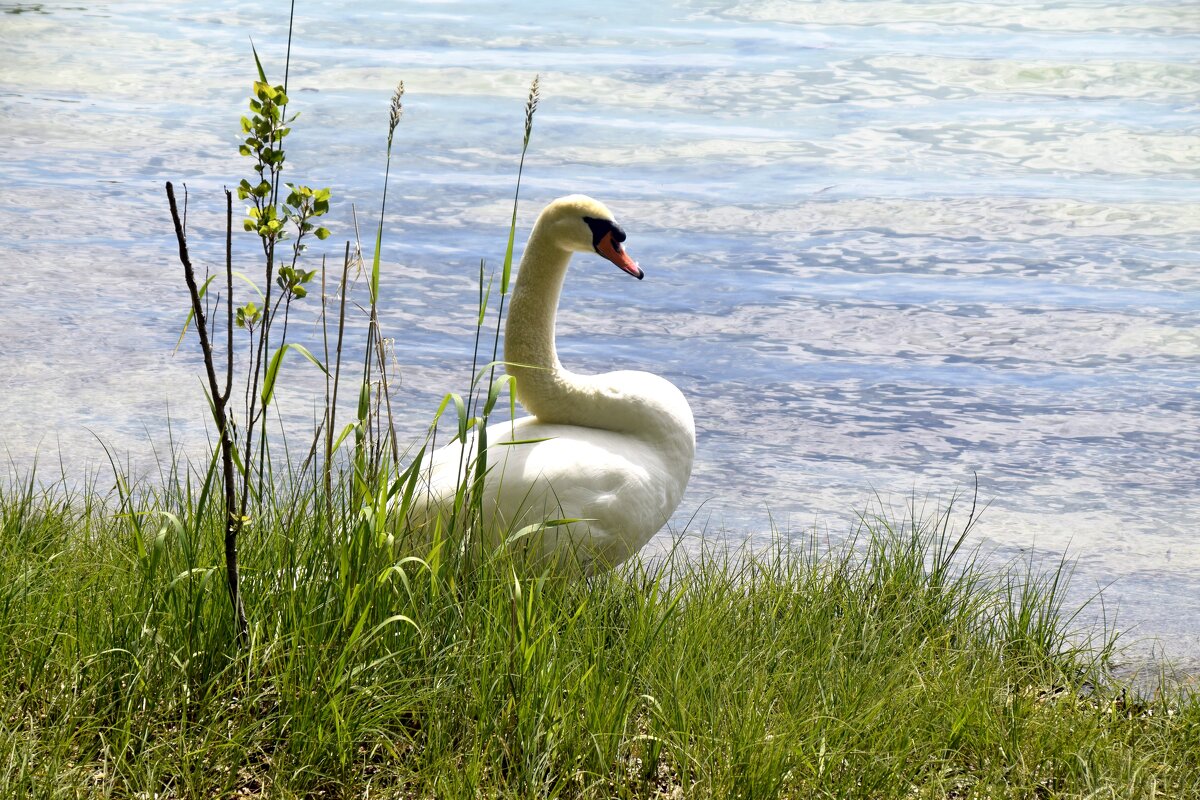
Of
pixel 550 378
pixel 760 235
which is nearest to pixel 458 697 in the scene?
pixel 550 378

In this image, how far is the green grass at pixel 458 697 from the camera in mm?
3033

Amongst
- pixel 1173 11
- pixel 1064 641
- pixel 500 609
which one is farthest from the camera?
pixel 1173 11

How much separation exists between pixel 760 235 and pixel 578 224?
5421 mm

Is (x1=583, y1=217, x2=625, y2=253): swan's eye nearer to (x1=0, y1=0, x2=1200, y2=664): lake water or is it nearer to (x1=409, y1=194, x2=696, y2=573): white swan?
(x1=409, y1=194, x2=696, y2=573): white swan

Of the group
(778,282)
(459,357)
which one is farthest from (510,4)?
(459,357)

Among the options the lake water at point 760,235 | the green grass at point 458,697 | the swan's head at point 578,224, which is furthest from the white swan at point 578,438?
the lake water at point 760,235

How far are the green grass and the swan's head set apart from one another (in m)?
1.11

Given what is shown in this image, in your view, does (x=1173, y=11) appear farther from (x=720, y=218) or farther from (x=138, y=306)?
(x=138, y=306)

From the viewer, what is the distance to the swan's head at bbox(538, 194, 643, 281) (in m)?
4.30

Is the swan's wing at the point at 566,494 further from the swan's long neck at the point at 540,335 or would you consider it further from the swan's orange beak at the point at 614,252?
the swan's orange beak at the point at 614,252

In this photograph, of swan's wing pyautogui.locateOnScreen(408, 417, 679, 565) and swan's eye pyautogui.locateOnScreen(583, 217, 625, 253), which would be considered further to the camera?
swan's eye pyautogui.locateOnScreen(583, 217, 625, 253)

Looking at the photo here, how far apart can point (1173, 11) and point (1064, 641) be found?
15.8 meters

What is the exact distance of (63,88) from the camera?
1345 cm

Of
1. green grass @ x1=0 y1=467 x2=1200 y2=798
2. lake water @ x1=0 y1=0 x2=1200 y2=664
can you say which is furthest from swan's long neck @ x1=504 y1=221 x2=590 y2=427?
lake water @ x1=0 y1=0 x2=1200 y2=664
